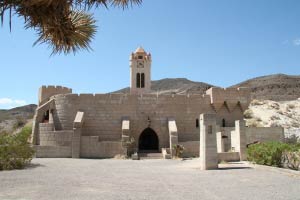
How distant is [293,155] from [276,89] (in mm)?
50800

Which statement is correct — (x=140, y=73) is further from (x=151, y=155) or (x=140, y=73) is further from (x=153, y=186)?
(x=153, y=186)

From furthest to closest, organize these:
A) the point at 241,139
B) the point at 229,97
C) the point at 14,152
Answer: the point at 229,97, the point at 241,139, the point at 14,152

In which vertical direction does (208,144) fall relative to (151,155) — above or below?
above

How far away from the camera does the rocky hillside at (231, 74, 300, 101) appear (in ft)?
196

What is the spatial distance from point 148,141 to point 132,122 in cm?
328

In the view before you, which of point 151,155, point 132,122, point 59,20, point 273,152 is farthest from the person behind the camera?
point 132,122

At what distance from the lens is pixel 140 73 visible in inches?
1533

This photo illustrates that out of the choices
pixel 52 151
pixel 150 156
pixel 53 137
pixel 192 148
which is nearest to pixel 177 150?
pixel 192 148

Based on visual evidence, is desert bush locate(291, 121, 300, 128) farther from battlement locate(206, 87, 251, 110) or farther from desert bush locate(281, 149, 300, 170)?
desert bush locate(281, 149, 300, 170)

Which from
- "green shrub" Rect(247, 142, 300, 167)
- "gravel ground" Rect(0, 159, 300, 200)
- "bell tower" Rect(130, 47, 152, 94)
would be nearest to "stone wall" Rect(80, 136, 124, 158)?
"gravel ground" Rect(0, 159, 300, 200)

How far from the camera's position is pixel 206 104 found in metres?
28.8

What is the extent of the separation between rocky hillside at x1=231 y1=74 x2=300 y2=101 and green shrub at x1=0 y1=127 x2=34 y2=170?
46.8 meters

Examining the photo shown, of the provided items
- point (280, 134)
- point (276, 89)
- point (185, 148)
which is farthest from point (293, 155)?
point (276, 89)

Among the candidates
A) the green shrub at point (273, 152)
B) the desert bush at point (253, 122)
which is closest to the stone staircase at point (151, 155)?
the green shrub at point (273, 152)
